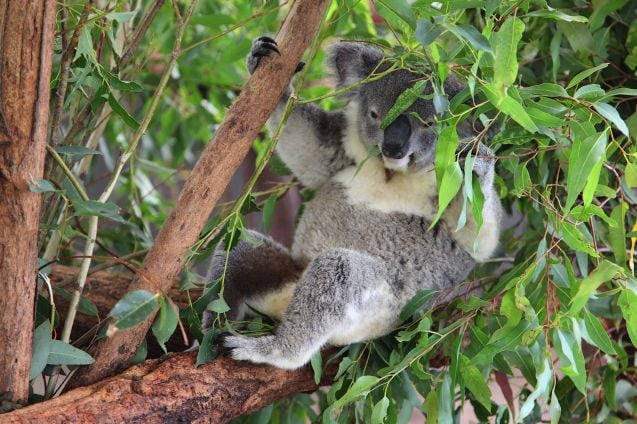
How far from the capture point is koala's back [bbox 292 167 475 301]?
2500 mm

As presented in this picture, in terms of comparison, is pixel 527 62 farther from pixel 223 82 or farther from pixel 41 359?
pixel 41 359

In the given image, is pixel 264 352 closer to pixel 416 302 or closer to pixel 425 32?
pixel 416 302

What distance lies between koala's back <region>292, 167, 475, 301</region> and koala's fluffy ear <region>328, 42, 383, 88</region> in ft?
1.33

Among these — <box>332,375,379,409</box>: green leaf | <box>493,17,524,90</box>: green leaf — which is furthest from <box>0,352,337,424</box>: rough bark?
<box>493,17,524,90</box>: green leaf

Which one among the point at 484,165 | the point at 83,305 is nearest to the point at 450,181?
the point at 484,165

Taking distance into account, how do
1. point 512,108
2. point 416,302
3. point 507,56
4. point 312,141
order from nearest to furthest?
point 507,56 → point 512,108 → point 416,302 → point 312,141

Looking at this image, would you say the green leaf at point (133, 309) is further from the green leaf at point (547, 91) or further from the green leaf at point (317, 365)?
the green leaf at point (547, 91)

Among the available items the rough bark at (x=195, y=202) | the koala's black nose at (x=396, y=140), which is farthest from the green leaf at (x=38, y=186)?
the koala's black nose at (x=396, y=140)

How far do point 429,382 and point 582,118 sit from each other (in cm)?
92

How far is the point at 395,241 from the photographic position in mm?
2537

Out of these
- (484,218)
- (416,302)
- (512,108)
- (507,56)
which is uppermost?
(507,56)

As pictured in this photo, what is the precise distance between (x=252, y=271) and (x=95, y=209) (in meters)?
0.98

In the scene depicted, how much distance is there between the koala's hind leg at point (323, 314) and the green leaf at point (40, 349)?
485 mm

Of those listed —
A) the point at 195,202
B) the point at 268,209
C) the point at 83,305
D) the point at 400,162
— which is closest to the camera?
the point at 195,202
